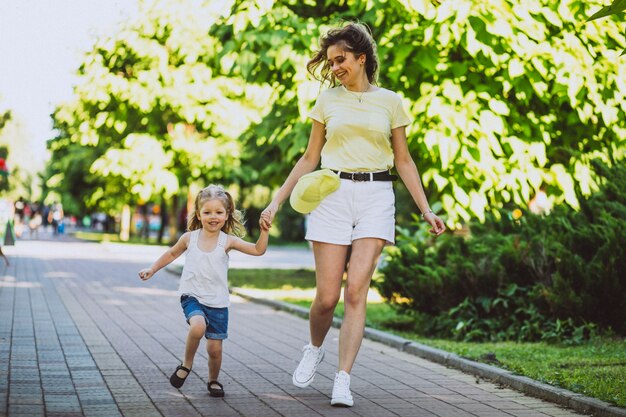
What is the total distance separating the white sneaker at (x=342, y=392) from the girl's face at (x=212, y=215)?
123cm

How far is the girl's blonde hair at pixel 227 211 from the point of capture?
6.27 m

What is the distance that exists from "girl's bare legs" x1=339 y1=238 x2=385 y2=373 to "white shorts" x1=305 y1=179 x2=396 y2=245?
0.07 meters

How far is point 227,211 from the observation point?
634 centimetres

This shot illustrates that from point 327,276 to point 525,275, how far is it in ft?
14.6

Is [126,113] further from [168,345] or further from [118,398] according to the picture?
[118,398]

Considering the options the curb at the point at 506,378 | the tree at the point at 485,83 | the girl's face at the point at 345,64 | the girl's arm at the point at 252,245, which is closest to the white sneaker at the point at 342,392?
the girl's arm at the point at 252,245

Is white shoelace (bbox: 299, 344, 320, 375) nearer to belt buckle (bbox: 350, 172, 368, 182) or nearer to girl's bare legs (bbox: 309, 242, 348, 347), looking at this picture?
girl's bare legs (bbox: 309, 242, 348, 347)

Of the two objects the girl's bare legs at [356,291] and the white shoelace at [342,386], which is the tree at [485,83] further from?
the white shoelace at [342,386]

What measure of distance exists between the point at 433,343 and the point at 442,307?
4.63 feet

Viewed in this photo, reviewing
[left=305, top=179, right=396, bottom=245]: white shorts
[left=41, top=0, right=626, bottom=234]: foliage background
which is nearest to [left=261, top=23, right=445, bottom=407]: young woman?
[left=305, top=179, right=396, bottom=245]: white shorts

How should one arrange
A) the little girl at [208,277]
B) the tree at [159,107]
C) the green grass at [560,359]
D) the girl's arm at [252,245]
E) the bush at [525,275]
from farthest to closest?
the tree at [159,107]
the bush at [525,275]
the green grass at [560,359]
the little girl at [208,277]
the girl's arm at [252,245]

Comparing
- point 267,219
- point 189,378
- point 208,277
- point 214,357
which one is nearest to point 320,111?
point 267,219

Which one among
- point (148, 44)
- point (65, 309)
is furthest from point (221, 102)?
point (65, 309)

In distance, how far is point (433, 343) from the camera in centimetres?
902
